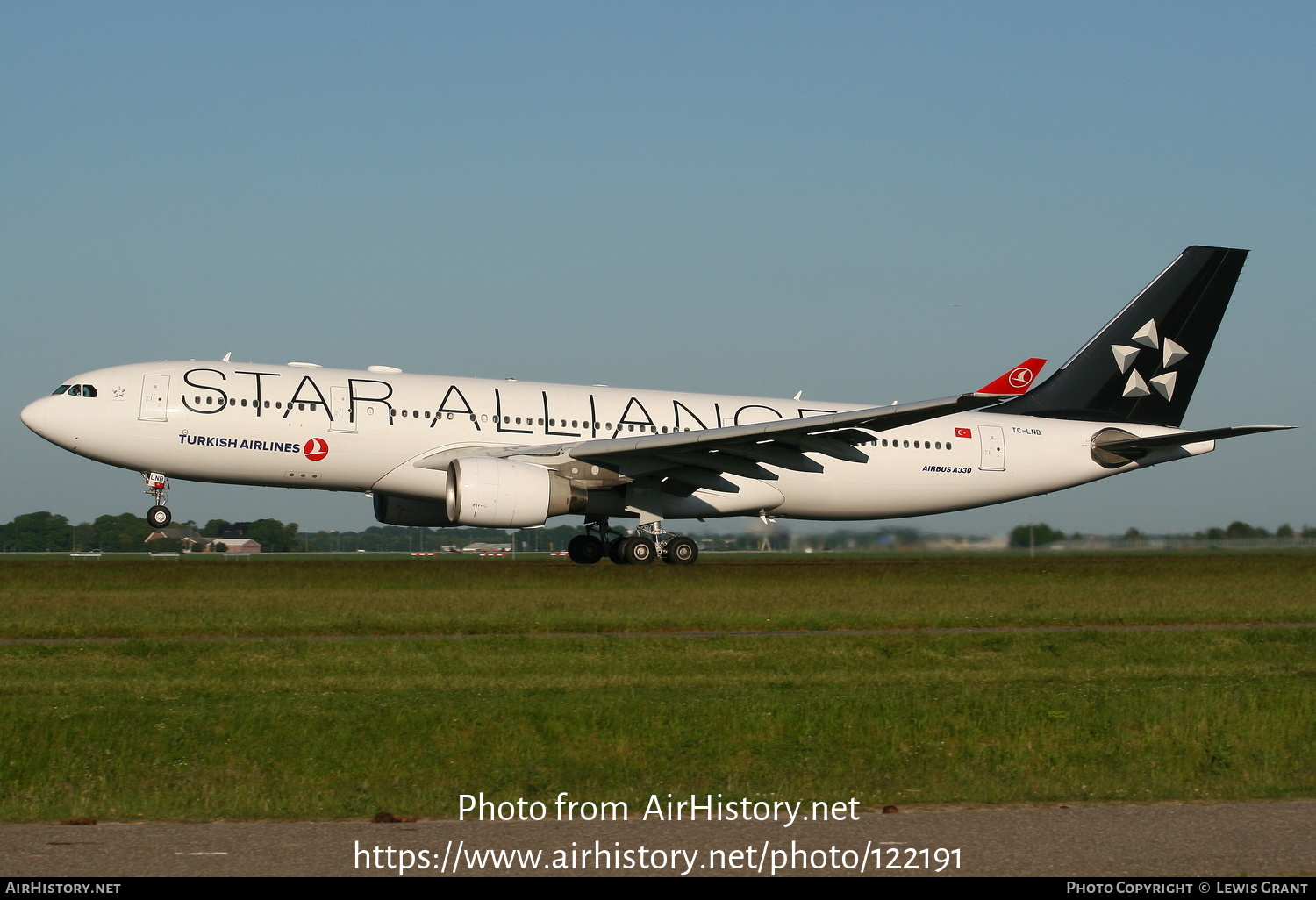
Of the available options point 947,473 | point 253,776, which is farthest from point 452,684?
point 947,473

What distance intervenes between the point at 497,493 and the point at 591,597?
6.27 m

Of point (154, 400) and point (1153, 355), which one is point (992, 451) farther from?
point (154, 400)

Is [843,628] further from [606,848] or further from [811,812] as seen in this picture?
[606,848]

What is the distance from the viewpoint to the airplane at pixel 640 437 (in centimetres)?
2839

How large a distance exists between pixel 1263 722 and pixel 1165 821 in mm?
4780

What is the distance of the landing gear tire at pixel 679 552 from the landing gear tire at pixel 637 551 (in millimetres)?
340

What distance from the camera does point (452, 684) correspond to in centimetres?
1355

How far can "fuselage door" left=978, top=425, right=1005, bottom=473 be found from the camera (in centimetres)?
3466

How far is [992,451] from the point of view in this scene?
3469cm

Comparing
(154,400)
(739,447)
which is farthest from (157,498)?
(739,447)

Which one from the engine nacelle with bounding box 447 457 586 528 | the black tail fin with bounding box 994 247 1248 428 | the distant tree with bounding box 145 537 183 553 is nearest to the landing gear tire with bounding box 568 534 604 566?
the engine nacelle with bounding box 447 457 586 528

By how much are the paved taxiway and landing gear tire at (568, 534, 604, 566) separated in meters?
24.9

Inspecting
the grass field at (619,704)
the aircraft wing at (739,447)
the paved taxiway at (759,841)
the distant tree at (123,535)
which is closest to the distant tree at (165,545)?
the distant tree at (123,535)

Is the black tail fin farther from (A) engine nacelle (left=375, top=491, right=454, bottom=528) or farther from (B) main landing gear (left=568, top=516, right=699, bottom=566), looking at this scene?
(A) engine nacelle (left=375, top=491, right=454, bottom=528)
